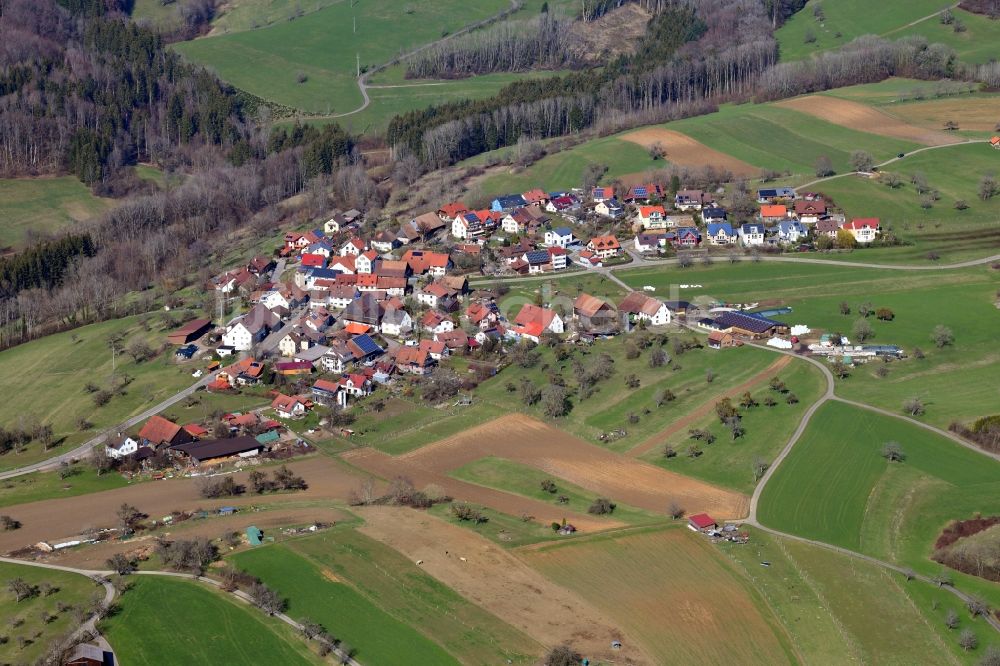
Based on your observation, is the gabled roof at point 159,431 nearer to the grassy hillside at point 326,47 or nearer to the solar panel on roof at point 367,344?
the solar panel on roof at point 367,344

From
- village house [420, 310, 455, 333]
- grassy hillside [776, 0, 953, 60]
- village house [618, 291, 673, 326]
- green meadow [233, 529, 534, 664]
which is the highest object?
grassy hillside [776, 0, 953, 60]

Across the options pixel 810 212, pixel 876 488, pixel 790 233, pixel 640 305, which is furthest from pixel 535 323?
pixel 810 212

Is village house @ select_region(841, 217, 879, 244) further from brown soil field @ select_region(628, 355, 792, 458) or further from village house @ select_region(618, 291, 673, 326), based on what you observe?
brown soil field @ select_region(628, 355, 792, 458)

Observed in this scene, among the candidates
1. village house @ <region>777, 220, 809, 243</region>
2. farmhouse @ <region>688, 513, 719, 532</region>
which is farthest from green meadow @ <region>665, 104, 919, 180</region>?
farmhouse @ <region>688, 513, 719, 532</region>

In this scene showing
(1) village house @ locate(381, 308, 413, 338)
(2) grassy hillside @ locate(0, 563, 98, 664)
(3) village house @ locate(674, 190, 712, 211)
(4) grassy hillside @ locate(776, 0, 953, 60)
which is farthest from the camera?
(4) grassy hillside @ locate(776, 0, 953, 60)

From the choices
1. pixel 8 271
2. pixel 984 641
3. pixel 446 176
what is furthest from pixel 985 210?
pixel 8 271

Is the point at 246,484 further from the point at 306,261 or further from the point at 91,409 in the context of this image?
the point at 306,261

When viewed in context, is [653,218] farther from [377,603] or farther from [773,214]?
[377,603]
